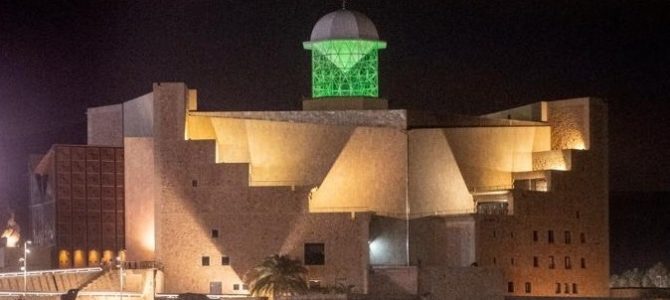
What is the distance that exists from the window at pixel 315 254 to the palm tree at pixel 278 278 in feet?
3.15

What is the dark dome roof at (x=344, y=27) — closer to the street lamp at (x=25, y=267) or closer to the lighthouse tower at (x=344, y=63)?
the lighthouse tower at (x=344, y=63)

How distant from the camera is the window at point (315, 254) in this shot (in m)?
67.7

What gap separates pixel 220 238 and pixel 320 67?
7.51 meters

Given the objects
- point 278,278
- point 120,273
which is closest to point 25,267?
point 120,273

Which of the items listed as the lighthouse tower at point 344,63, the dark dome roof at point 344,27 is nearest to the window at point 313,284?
the lighthouse tower at point 344,63

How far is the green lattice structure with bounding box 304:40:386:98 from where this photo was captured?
7056 cm

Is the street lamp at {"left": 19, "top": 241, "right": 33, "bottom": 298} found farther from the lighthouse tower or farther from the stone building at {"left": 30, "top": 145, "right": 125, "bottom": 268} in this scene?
the lighthouse tower

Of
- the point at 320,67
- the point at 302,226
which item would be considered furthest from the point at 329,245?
the point at 320,67

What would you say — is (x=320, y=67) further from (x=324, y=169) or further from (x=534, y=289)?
(x=534, y=289)

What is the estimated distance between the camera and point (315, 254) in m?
67.8

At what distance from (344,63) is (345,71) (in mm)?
419

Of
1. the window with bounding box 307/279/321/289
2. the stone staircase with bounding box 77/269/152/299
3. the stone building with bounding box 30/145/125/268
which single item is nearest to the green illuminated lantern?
the window with bounding box 307/279/321/289

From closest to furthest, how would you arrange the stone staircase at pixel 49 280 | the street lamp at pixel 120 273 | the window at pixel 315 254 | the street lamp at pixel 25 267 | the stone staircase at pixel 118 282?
the street lamp at pixel 120 273 → the street lamp at pixel 25 267 → the stone staircase at pixel 118 282 → the window at pixel 315 254 → the stone staircase at pixel 49 280

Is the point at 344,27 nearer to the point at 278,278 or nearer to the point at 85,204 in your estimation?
the point at 278,278
